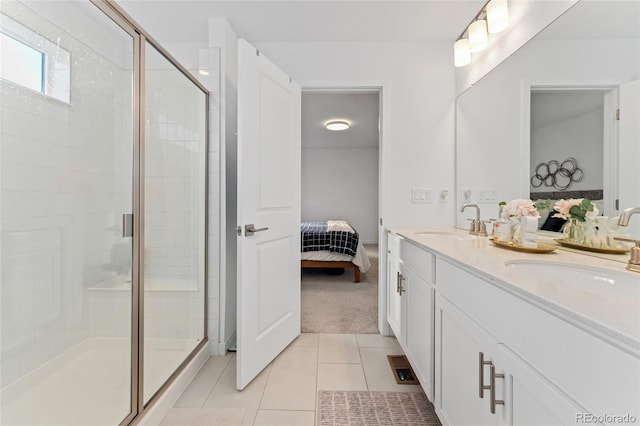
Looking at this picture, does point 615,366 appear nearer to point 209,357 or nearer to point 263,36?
point 209,357

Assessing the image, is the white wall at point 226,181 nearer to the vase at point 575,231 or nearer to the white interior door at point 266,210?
the white interior door at point 266,210

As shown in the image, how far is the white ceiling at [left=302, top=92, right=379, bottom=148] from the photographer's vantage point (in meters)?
3.62

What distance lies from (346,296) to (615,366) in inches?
107

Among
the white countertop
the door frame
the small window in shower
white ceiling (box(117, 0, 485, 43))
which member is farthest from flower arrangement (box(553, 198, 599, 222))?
the small window in shower

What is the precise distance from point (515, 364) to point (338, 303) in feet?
7.34

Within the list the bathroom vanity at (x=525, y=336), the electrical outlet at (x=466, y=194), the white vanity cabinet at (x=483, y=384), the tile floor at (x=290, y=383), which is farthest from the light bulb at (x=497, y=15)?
the tile floor at (x=290, y=383)

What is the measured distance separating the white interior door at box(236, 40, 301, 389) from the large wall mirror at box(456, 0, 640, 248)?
4.62ft

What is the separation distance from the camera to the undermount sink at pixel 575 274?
79 cm

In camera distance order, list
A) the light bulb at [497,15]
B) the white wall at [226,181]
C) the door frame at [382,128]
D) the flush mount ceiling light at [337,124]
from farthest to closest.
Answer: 1. the flush mount ceiling light at [337,124]
2. the door frame at [382,128]
3. the white wall at [226,181]
4. the light bulb at [497,15]

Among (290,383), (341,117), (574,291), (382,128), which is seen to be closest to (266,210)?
(290,383)

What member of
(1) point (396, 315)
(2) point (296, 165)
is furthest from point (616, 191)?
(2) point (296, 165)

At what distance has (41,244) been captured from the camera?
1.23m

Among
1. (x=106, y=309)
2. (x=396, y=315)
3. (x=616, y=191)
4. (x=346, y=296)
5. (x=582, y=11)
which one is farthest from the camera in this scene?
(x=346, y=296)

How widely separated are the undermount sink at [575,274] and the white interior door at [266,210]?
130cm
